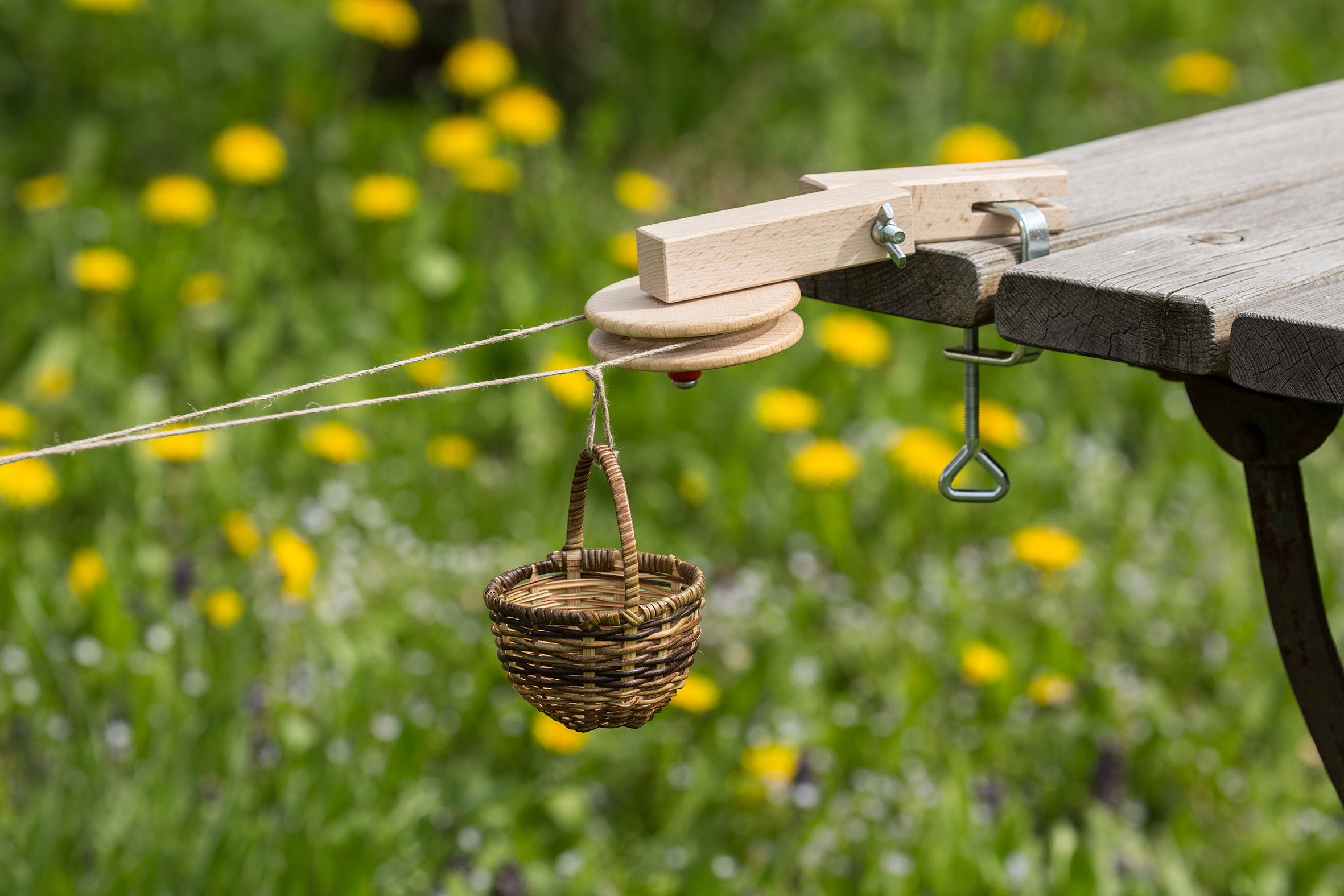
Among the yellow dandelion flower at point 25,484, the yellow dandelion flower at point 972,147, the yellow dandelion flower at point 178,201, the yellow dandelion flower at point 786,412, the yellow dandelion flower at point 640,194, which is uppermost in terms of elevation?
the yellow dandelion flower at point 178,201

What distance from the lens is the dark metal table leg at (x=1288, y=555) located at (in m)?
1.26

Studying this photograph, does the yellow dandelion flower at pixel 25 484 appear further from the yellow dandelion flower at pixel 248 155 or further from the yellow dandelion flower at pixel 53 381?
the yellow dandelion flower at pixel 248 155

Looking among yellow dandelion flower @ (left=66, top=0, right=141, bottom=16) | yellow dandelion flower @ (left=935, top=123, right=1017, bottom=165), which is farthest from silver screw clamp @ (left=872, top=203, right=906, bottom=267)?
yellow dandelion flower @ (left=66, top=0, right=141, bottom=16)

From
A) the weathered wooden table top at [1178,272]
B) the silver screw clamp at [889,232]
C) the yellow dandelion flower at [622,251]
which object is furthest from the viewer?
the yellow dandelion flower at [622,251]

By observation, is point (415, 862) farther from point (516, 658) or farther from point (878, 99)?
point (878, 99)

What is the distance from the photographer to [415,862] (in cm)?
196

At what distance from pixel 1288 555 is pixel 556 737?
3.69 feet

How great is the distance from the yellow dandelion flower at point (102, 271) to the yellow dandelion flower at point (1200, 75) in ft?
9.39

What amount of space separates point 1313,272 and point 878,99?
11.5 ft

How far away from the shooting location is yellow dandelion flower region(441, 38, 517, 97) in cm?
345

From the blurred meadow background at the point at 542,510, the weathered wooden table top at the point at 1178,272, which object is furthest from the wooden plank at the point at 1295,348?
the blurred meadow background at the point at 542,510

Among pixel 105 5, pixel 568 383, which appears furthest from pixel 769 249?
pixel 105 5

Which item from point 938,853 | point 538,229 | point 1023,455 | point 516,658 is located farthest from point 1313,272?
point 538,229

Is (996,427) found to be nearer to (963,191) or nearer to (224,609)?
(224,609)
